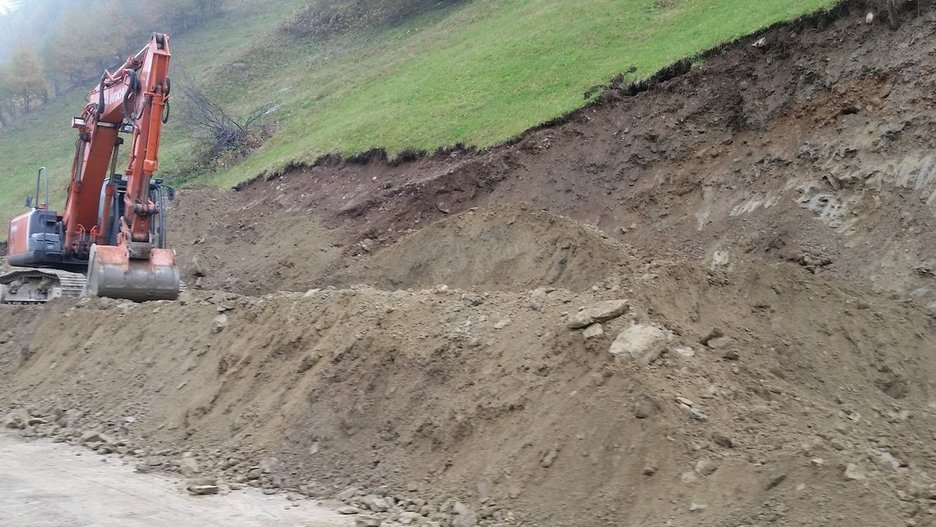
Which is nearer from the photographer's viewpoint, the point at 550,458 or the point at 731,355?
the point at 550,458

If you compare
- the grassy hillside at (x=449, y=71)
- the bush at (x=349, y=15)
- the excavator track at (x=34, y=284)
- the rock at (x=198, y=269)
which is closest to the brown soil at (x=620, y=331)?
the excavator track at (x=34, y=284)

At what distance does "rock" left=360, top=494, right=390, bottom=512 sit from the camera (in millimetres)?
6871

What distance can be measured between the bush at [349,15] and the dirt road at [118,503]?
1296 inches

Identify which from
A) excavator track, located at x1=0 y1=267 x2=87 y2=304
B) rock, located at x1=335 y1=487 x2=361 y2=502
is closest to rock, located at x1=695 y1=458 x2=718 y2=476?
rock, located at x1=335 y1=487 x2=361 y2=502

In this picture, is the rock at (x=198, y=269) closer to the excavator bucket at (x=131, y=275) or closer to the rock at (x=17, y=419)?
the excavator bucket at (x=131, y=275)

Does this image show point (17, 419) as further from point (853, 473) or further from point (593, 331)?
point (853, 473)

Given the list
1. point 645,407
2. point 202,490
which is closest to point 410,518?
point 202,490

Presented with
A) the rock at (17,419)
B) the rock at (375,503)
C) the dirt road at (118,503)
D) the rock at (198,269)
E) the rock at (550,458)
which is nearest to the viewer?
the dirt road at (118,503)

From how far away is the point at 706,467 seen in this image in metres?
6.03

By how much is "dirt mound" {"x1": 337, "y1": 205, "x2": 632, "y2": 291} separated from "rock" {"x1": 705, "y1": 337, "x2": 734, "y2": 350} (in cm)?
299

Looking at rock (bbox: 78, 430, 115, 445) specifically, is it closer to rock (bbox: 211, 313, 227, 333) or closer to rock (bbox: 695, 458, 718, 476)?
rock (bbox: 211, 313, 227, 333)

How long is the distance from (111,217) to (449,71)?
1335 cm

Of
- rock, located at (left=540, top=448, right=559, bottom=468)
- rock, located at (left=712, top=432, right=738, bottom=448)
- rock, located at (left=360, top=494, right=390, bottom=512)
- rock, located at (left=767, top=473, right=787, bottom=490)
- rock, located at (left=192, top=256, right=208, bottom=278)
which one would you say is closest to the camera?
rock, located at (left=767, top=473, right=787, bottom=490)

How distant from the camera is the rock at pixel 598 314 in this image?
288 inches
